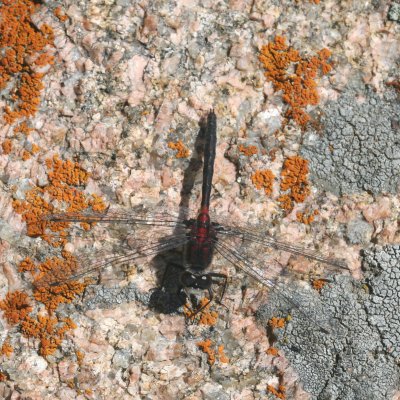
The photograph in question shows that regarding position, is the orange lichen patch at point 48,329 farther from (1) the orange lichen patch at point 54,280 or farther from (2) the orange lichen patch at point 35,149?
(2) the orange lichen patch at point 35,149

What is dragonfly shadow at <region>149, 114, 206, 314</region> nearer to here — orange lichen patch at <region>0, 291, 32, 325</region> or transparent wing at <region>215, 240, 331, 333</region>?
transparent wing at <region>215, 240, 331, 333</region>

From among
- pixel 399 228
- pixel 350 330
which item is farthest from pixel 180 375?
pixel 399 228

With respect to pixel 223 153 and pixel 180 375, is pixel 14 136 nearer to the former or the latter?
pixel 223 153

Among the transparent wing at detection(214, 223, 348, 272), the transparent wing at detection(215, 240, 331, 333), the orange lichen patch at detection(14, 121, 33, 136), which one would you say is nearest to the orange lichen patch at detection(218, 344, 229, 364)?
the transparent wing at detection(215, 240, 331, 333)

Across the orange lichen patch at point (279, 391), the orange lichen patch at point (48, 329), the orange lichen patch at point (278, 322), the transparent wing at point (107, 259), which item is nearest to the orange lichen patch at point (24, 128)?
the transparent wing at point (107, 259)

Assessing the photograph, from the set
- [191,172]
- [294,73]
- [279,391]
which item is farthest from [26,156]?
[279,391]

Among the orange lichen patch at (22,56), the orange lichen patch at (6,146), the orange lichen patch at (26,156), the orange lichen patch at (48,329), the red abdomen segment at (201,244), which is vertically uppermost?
the orange lichen patch at (22,56)
